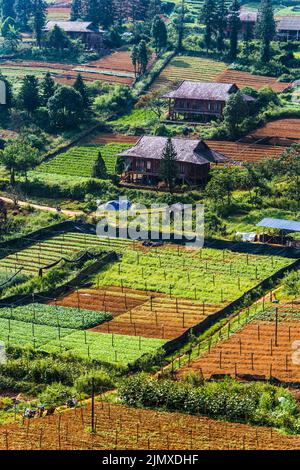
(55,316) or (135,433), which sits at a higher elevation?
(135,433)

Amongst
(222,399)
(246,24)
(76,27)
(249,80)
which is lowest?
(222,399)

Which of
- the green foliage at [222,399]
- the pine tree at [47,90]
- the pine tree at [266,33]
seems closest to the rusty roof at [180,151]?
the pine tree at [47,90]

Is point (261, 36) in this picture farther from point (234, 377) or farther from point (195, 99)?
point (234, 377)

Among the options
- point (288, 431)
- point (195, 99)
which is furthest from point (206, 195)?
point (288, 431)

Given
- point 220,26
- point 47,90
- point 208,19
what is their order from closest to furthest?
1. point 47,90
2. point 208,19
3. point 220,26

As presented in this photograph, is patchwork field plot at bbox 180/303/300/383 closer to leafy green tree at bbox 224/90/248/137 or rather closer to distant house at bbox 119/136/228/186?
distant house at bbox 119/136/228/186

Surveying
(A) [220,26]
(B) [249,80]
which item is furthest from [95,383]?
(A) [220,26]

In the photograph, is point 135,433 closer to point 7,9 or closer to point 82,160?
point 82,160
